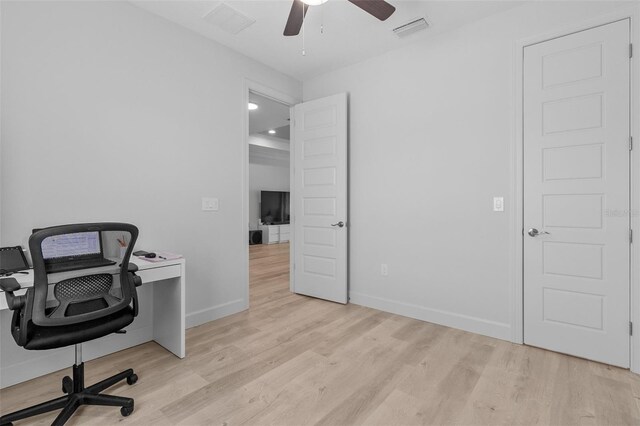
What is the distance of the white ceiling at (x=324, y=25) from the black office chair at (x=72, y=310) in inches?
78.7

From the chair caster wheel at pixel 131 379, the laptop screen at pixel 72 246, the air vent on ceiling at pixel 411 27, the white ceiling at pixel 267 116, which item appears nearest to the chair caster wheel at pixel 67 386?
the chair caster wheel at pixel 131 379

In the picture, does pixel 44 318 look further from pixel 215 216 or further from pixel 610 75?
pixel 610 75

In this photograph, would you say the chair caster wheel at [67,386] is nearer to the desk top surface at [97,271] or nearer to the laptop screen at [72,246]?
the desk top surface at [97,271]

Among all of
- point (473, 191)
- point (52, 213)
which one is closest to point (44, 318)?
point (52, 213)

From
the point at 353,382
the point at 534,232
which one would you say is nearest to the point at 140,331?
the point at 353,382

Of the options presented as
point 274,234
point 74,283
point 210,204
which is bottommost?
point 274,234

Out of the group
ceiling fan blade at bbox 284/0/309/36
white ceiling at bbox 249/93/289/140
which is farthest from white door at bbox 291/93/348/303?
→ white ceiling at bbox 249/93/289/140

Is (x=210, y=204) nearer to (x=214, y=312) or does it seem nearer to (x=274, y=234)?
(x=214, y=312)

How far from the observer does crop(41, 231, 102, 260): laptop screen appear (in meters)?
1.83

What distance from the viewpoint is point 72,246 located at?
198 cm

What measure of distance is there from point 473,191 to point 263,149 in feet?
22.0

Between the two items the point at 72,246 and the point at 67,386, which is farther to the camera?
the point at 72,246

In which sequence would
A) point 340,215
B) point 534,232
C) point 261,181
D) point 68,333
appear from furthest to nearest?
point 261,181
point 340,215
point 534,232
point 68,333

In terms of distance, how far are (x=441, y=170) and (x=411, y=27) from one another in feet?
4.27
